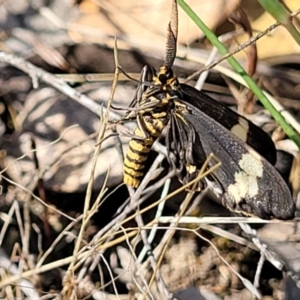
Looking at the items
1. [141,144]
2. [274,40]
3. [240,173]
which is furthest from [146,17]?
[240,173]

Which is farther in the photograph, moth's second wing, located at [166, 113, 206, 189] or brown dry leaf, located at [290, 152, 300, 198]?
brown dry leaf, located at [290, 152, 300, 198]

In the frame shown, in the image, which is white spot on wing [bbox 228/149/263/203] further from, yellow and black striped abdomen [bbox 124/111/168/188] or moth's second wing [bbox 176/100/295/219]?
yellow and black striped abdomen [bbox 124/111/168/188]

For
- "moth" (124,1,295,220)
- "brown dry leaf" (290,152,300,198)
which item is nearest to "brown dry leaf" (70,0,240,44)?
"moth" (124,1,295,220)

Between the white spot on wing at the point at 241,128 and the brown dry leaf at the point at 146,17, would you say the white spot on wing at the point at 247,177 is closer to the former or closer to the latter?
the white spot on wing at the point at 241,128

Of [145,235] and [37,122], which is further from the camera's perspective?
[37,122]

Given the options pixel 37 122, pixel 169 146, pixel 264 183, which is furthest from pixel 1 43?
pixel 264 183

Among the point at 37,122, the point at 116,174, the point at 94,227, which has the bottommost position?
the point at 94,227

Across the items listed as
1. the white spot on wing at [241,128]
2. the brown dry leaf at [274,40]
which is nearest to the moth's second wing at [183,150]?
the white spot on wing at [241,128]

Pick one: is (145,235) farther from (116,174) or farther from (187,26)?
(187,26)
